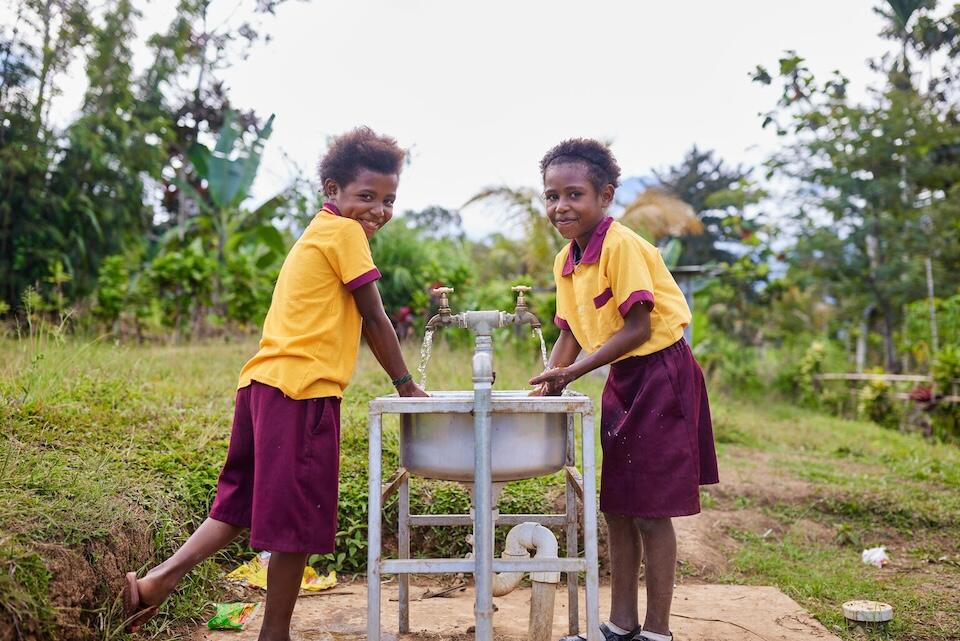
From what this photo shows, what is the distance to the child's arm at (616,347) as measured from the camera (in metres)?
2.29

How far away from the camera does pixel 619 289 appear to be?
238cm

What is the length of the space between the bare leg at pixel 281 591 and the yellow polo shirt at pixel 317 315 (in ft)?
1.49

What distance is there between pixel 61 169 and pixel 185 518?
6666 mm

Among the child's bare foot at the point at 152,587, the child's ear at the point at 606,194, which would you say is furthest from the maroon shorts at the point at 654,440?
the child's bare foot at the point at 152,587

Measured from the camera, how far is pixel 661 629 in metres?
2.42

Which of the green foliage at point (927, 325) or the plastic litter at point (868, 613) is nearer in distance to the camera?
the plastic litter at point (868, 613)

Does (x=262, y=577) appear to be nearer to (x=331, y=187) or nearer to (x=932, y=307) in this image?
(x=331, y=187)

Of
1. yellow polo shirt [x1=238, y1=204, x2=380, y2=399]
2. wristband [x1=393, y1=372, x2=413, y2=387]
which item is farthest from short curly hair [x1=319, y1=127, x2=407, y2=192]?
wristband [x1=393, y1=372, x2=413, y2=387]

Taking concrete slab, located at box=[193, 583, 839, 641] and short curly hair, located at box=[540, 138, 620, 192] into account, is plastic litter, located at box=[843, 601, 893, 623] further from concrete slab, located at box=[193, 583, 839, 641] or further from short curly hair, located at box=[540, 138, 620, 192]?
short curly hair, located at box=[540, 138, 620, 192]

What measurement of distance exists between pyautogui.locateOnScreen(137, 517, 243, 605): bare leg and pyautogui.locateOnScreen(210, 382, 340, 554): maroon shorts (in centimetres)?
14

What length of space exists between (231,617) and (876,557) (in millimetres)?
2993

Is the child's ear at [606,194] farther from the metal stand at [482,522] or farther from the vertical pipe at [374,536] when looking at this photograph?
the vertical pipe at [374,536]

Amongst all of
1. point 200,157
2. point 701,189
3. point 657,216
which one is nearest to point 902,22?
point 657,216

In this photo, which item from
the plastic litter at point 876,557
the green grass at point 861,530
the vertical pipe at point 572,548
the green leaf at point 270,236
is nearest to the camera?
the vertical pipe at point 572,548
